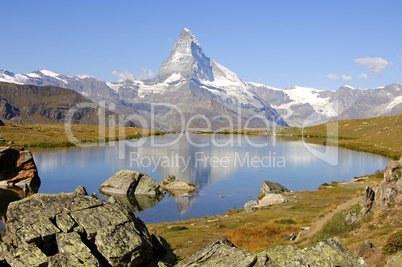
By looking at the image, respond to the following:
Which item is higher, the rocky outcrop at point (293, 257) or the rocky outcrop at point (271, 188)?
the rocky outcrop at point (293, 257)

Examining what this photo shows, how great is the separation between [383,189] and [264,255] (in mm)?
18525

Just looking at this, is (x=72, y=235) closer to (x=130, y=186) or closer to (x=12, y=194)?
(x=130, y=186)

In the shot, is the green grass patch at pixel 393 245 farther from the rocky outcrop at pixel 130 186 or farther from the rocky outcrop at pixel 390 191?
the rocky outcrop at pixel 130 186

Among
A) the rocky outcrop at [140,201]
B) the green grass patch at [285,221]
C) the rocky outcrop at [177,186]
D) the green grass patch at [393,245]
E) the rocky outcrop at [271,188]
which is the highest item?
the green grass patch at [393,245]

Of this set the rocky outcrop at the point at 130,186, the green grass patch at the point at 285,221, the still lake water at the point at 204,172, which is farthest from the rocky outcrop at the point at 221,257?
the rocky outcrop at the point at 130,186

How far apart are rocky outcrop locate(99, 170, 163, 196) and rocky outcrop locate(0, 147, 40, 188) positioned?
16084mm

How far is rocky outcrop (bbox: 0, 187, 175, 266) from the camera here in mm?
16906

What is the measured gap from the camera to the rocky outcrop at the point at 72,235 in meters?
16.9

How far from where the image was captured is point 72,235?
18422 millimetres

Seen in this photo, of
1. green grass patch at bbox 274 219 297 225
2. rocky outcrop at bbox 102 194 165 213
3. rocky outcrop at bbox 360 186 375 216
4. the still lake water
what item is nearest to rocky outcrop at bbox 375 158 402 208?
rocky outcrop at bbox 360 186 375 216

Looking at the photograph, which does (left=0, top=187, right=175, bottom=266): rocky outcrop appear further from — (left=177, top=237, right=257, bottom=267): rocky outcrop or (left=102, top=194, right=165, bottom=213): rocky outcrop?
(left=102, top=194, right=165, bottom=213): rocky outcrop

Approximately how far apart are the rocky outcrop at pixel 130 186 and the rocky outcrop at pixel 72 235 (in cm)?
5017

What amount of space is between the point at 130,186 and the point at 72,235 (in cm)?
5437
